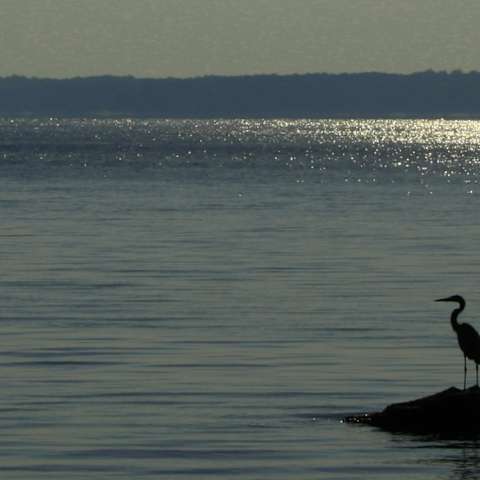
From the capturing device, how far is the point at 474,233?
63781 millimetres

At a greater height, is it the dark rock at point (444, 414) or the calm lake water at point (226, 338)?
the dark rock at point (444, 414)

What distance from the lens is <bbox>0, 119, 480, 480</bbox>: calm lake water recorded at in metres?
24.9

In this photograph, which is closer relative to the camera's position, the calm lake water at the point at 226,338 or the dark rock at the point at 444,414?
the calm lake water at the point at 226,338

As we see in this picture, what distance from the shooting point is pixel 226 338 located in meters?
35.8

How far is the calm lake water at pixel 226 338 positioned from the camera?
24.9 m

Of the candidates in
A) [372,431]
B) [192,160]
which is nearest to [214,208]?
[372,431]

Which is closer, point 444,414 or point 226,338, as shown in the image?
point 444,414

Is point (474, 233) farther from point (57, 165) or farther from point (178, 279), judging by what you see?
point (57, 165)

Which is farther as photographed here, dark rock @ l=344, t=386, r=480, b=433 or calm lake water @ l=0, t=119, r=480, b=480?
dark rock @ l=344, t=386, r=480, b=433

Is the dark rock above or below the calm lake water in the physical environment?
above

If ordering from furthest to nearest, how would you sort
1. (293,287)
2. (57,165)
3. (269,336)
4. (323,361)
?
(57,165) → (293,287) → (269,336) → (323,361)

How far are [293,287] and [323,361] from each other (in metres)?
12.5

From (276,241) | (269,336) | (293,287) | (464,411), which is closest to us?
(464,411)

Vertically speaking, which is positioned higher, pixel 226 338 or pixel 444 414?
pixel 444 414
